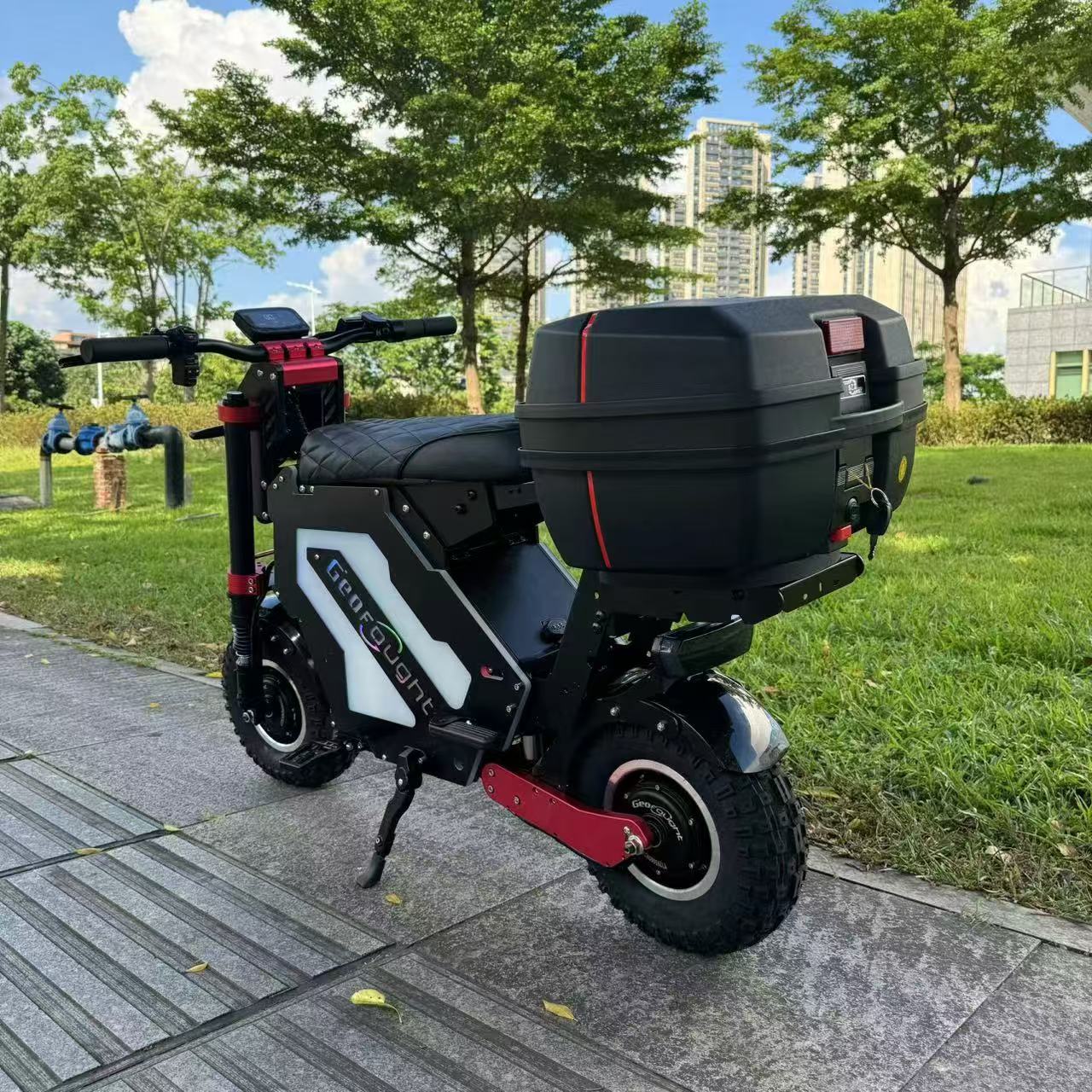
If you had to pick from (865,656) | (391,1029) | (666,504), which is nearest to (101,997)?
(391,1029)

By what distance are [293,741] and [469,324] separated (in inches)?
854

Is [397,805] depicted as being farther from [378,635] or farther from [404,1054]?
[404,1054]

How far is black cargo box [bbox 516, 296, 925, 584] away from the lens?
1.69 metres

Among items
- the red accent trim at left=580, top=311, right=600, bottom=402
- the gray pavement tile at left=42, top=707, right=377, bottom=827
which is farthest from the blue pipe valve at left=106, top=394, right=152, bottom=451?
the red accent trim at left=580, top=311, right=600, bottom=402

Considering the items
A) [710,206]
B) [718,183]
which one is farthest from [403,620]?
[718,183]

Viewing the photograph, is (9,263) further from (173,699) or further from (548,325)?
(548,325)

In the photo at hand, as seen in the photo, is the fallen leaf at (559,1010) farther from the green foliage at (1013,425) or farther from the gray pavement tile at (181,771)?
the green foliage at (1013,425)

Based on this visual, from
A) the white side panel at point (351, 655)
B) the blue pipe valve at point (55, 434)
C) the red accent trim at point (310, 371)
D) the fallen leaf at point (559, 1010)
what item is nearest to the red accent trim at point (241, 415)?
the red accent trim at point (310, 371)

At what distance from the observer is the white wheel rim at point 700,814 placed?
2074 millimetres

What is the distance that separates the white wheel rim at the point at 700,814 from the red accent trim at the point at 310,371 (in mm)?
1256

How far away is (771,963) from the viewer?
2.25m

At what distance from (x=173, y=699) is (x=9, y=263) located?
2879cm

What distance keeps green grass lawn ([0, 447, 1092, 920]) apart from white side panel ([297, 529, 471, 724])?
109cm

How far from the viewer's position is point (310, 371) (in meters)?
2.73
